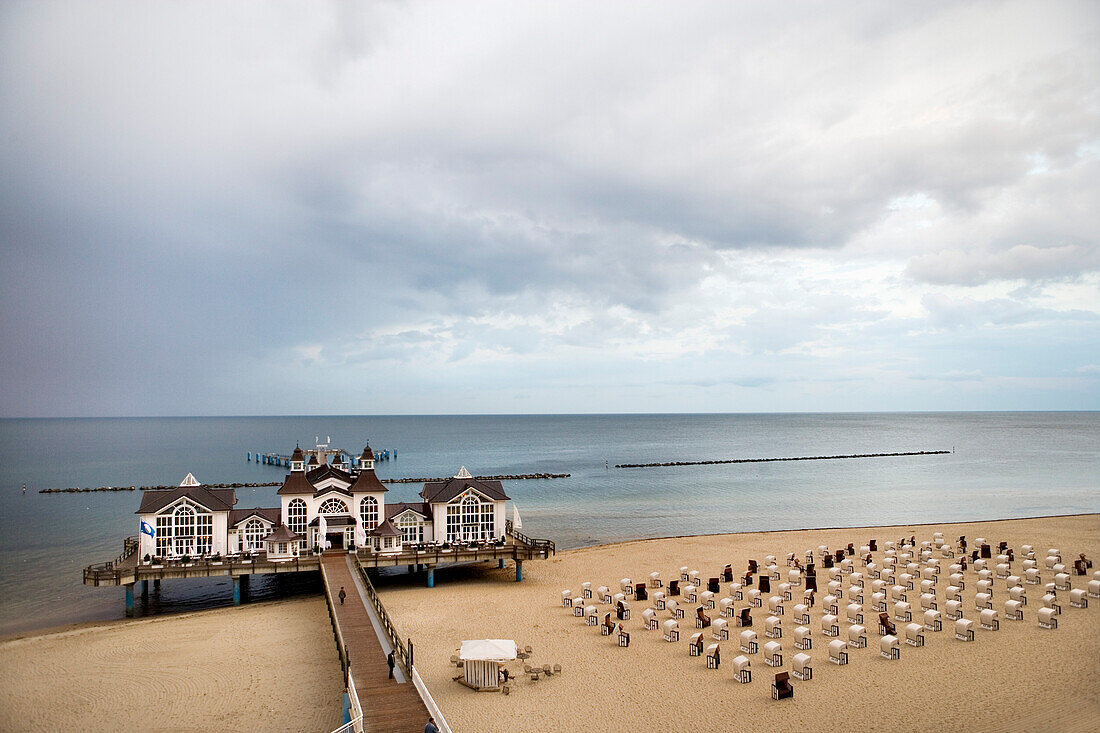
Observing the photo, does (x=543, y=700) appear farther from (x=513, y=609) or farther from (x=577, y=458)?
(x=577, y=458)

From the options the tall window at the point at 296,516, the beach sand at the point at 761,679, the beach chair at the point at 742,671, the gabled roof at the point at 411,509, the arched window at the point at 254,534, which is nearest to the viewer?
the beach sand at the point at 761,679

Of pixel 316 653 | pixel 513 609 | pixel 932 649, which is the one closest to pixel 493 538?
pixel 513 609

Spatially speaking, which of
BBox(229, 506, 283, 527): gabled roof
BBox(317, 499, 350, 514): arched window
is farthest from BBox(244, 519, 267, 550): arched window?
BBox(317, 499, 350, 514): arched window

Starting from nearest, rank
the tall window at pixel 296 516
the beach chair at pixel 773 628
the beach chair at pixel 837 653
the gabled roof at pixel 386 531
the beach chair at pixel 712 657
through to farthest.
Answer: the beach chair at pixel 837 653 < the beach chair at pixel 712 657 < the beach chair at pixel 773 628 < the gabled roof at pixel 386 531 < the tall window at pixel 296 516

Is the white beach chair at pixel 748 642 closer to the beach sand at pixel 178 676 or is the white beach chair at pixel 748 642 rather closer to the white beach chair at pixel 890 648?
the white beach chair at pixel 890 648

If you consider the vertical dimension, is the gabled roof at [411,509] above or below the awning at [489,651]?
above

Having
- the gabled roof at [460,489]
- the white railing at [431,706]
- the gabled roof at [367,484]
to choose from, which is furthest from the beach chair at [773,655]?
the gabled roof at [367,484]

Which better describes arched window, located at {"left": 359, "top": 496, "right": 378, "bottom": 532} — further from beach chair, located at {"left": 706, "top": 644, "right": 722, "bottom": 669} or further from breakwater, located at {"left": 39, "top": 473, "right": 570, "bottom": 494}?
breakwater, located at {"left": 39, "top": 473, "right": 570, "bottom": 494}
